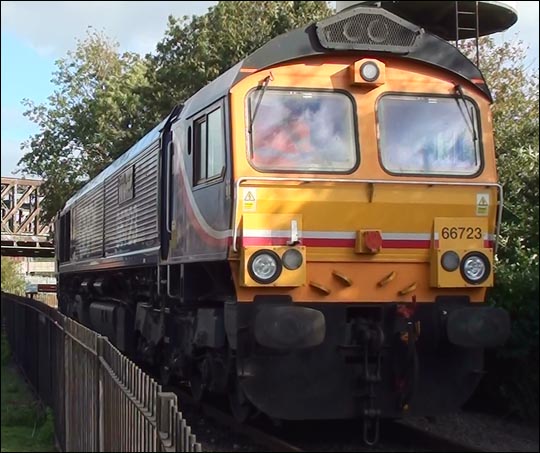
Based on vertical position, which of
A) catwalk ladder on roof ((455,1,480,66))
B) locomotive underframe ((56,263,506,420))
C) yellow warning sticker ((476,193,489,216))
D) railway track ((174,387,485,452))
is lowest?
railway track ((174,387,485,452))

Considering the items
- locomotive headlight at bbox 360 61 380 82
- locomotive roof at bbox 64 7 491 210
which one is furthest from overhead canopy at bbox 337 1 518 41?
locomotive headlight at bbox 360 61 380 82

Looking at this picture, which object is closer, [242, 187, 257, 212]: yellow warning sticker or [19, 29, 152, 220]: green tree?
[242, 187, 257, 212]: yellow warning sticker

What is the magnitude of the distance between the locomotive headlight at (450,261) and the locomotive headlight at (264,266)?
61.1 inches

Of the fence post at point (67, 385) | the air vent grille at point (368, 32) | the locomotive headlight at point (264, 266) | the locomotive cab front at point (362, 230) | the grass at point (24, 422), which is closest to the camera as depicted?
the fence post at point (67, 385)

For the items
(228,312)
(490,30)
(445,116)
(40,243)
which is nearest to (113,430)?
(228,312)

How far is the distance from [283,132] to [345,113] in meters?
0.65

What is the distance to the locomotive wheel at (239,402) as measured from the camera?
297 inches

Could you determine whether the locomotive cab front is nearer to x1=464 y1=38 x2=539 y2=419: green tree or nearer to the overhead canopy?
x1=464 y1=38 x2=539 y2=419: green tree

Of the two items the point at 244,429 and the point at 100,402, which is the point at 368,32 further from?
the point at 100,402

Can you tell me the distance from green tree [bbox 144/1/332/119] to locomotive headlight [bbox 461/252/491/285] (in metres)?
15.1

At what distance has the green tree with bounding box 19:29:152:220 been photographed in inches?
1218

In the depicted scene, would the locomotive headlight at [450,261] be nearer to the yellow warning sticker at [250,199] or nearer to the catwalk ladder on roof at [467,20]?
the yellow warning sticker at [250,199]

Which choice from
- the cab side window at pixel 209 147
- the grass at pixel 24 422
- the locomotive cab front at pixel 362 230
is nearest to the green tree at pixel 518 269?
the locomotive cab front at pixel 362 230

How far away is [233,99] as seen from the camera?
7.50 metres
